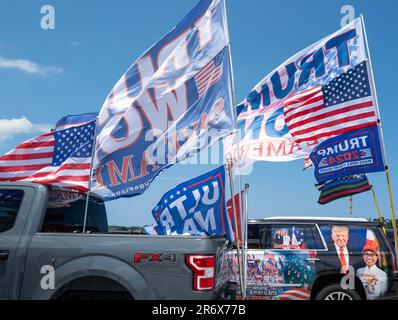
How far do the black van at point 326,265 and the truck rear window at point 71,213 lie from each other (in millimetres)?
2129

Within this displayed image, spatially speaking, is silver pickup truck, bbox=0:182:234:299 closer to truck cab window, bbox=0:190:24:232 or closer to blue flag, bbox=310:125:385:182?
truck cab window, bbox=0:190:24:232

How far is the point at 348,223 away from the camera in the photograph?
652 cm

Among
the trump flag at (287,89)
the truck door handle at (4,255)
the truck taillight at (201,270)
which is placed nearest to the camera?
the truck taillight at (201,270)

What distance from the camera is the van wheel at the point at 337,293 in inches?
244

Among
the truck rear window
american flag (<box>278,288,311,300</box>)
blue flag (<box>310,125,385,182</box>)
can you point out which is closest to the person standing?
american flag (<box>278,288,311,300</box>)

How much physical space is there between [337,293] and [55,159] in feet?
15.3

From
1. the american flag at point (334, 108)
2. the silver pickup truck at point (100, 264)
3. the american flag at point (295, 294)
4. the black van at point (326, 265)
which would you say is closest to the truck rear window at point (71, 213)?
the silver pickup truck at point (100, 264)

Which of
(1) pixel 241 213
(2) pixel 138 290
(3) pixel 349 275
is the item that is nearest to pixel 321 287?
(3) pixel 349 275

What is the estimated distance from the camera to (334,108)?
654 cm

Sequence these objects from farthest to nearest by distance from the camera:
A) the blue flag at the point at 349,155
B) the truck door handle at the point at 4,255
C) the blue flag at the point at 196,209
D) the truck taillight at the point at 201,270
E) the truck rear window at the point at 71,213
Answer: the blue flag at the point at 349,155 → the blue flag at the point at 196,209 → the truck rear window at the point at 71,213 → the truck door handle at the point at 4,255 → the truck taillight at the point at 201,270

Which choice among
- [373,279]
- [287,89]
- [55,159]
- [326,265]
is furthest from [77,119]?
[373,279]

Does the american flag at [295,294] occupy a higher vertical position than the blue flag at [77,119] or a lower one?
lower

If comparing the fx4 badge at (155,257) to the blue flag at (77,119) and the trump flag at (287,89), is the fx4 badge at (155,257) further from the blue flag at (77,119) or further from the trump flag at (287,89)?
the trump flag at (287,89)

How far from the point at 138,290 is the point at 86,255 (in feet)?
1.98
